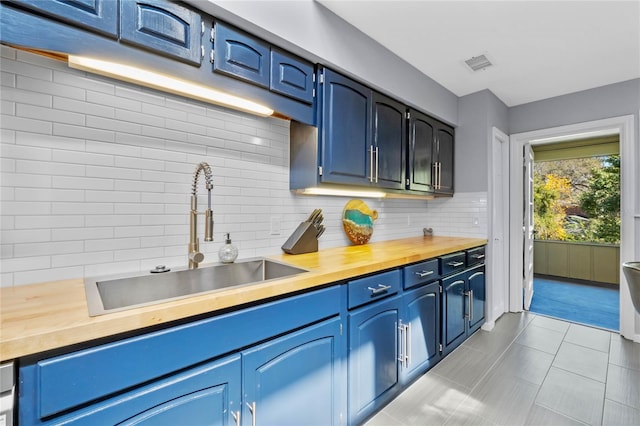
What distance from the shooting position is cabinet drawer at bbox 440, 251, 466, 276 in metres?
2.21

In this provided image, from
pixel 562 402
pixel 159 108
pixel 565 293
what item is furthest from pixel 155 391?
pixel 565 293

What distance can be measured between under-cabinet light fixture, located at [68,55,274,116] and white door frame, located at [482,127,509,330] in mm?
2533

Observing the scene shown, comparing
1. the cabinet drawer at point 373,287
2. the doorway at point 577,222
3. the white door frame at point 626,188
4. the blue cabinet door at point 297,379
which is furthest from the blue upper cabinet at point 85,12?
the doorway at point 577,222

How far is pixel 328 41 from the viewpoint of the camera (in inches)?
69.6

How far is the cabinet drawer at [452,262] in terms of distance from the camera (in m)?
2.21

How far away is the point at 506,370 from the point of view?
7.06ft


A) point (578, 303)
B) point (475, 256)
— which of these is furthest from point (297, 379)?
point (578, 303)

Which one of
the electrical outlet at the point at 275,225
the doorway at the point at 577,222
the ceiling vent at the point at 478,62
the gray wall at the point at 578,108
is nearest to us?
the electrical outlet at the point at 275,225

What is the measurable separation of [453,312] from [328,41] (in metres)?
2.24

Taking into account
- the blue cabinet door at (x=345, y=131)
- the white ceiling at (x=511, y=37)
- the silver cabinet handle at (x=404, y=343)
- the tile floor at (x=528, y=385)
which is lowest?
the tile floor at (x=528, y=385)

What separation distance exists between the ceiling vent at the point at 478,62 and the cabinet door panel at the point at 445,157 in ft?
1.97

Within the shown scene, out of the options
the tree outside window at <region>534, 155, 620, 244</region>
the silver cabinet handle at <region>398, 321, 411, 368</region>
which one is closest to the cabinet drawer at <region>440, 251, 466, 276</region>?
the silver cabinet handle at <region>398, 321, 411, 368</region>

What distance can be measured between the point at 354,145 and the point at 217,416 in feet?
5.43

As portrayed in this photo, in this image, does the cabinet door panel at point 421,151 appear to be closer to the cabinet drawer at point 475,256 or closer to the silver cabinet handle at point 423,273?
the cabinet drawer at point 475,256
